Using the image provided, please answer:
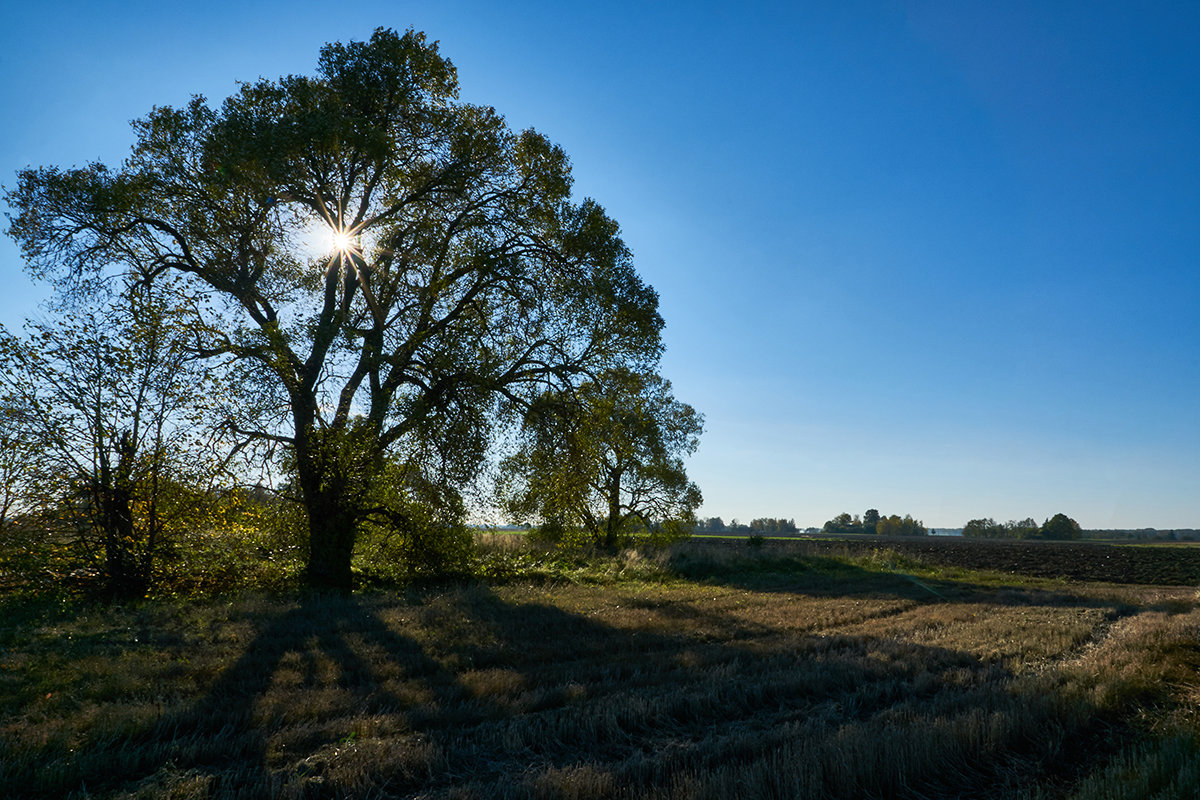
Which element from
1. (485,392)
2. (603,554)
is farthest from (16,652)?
(603,554)

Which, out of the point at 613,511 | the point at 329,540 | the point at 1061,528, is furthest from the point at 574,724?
the point at 1061,528

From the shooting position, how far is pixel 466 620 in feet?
40.9

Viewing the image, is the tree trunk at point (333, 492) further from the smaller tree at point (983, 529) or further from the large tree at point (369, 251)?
the smaller tree at point (983, 529)

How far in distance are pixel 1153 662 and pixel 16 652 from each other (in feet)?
54.5

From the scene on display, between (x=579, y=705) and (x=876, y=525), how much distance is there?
199m

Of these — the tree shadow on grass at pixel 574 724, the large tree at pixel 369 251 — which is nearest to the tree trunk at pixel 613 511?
the large tree at pixel 369 251

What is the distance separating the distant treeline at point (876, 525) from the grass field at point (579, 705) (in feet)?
552

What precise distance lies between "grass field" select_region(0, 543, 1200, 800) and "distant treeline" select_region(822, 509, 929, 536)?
552ft

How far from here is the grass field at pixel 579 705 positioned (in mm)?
4938

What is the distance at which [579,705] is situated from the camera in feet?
23.0

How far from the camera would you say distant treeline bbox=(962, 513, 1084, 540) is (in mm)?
139125

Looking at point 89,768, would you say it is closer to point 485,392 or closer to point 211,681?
point 211,681

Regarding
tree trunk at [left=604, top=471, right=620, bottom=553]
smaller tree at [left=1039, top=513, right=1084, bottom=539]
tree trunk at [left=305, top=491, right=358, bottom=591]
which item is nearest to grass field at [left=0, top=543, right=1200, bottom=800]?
tree trunk at [left=305, top=491, right=358, bottom=591]

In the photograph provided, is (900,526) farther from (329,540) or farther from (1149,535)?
(329,540)
